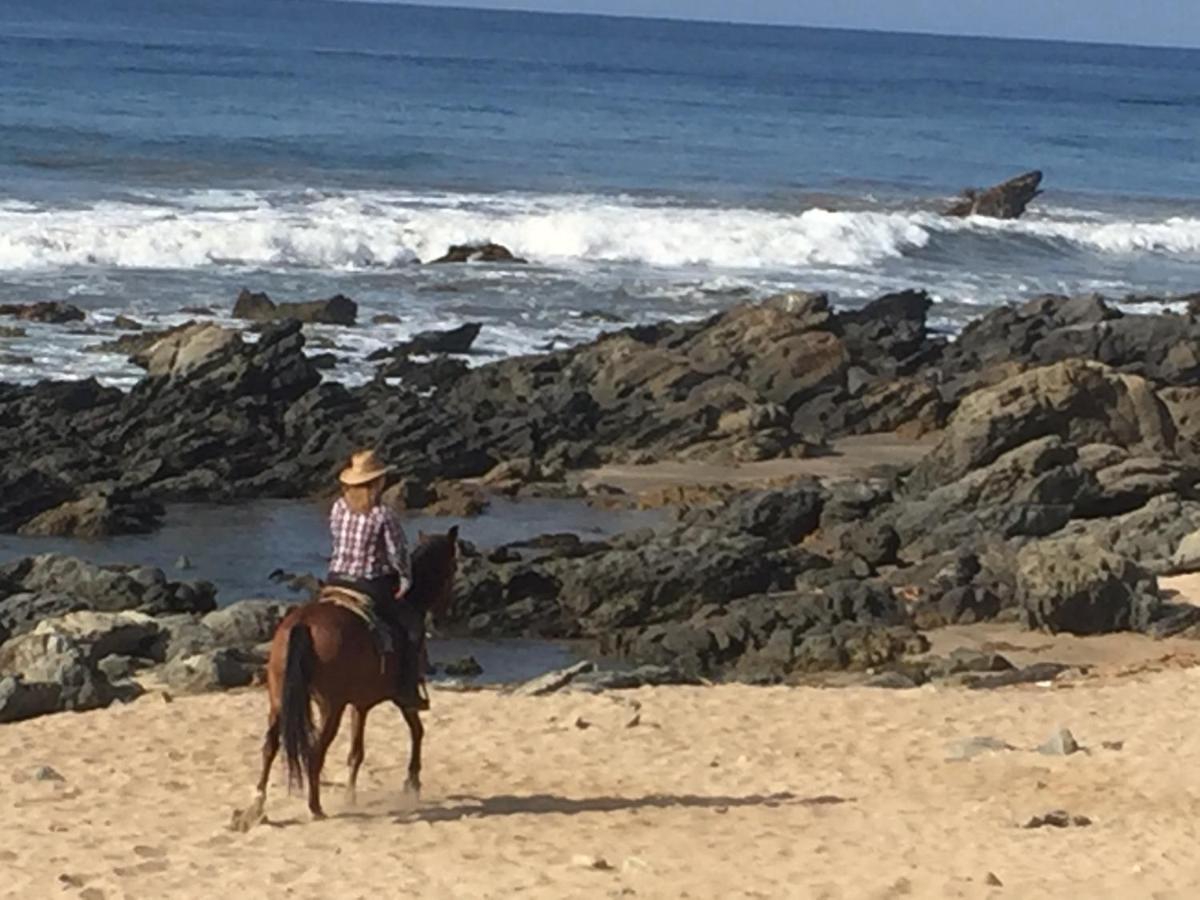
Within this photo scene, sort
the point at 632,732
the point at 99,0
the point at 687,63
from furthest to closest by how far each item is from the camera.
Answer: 1. the point at 99,0
2. the point at 687,63
3. the point at 632,732

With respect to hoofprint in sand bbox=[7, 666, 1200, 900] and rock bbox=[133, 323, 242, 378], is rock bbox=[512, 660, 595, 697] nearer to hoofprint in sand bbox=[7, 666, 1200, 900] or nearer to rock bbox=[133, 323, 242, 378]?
hoofprint in sand bbox=[7, 666, 1200, 900]

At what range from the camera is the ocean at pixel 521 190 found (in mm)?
36750

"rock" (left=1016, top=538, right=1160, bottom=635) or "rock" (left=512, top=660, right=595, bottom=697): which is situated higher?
"rock" (left=1016, top=538, right=1160, bottom=635)

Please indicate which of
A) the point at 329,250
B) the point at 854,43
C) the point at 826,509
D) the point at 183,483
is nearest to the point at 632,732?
the point at 826,509

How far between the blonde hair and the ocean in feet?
55.8

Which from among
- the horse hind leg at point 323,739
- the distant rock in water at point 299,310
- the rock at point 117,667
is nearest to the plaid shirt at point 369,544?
the horse hind leg at point 323,739

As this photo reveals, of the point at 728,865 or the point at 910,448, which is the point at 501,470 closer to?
the point at 910,448

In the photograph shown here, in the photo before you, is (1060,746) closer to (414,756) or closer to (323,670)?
(414,756)

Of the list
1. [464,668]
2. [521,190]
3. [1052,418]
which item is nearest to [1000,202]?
[521,190]

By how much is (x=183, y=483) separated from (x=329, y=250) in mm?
18566

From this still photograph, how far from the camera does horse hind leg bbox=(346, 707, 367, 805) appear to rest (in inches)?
446

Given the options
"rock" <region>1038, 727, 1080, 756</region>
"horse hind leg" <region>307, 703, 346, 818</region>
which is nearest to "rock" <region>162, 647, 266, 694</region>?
"horse hind leg" <region>307, 703, 346, 818</region>

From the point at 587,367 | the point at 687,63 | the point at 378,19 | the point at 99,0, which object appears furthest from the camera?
the point at 378,19

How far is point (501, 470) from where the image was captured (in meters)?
23.6
